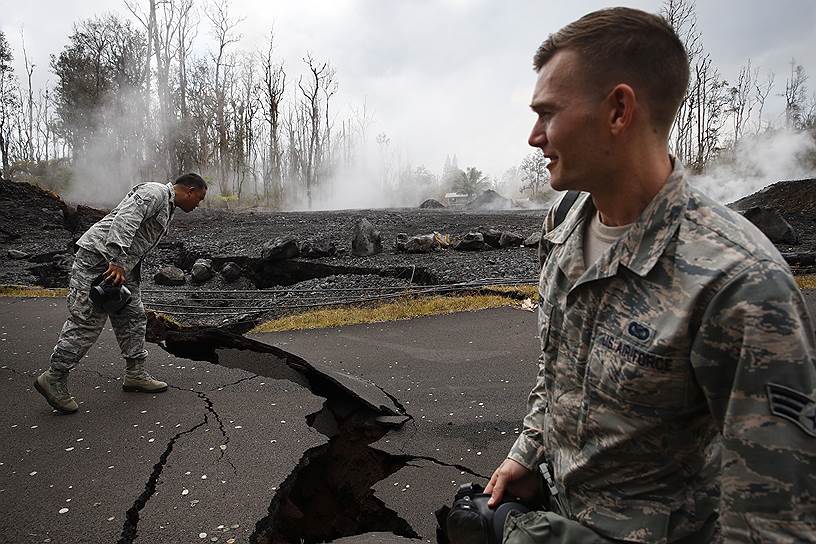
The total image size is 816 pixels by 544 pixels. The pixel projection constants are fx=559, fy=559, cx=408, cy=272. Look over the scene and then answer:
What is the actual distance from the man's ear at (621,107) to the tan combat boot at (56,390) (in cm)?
441

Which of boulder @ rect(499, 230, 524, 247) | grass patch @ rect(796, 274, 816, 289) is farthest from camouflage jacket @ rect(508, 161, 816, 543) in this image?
boulder @ rect(499, 230, 524, 247)

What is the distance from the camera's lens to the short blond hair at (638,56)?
1132mm

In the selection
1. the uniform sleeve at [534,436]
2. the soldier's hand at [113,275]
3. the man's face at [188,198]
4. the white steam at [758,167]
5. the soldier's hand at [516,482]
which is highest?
the white steam at [758,167]

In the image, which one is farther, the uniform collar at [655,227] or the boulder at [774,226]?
the boulder at [774,226]

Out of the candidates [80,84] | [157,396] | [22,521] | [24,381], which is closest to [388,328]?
[157,396]

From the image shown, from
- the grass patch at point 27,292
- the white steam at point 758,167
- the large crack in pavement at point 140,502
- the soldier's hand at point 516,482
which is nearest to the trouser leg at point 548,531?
the soldier's hand at point 516,482

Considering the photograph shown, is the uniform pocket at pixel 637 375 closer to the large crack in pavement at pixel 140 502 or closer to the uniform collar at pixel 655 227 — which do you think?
the uniform collar at pixel 655 227

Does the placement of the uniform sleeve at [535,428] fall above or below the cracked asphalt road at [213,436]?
above

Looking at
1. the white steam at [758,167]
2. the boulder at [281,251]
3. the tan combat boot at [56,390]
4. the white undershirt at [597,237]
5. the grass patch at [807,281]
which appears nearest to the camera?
the white undershirt at [597,237]

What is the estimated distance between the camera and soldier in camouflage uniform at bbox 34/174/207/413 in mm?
4184

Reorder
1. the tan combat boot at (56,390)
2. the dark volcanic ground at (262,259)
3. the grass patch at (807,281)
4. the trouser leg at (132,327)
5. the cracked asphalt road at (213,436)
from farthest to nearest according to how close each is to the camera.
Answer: the dark volcanic ground at (262,259) → the grass patch at (807,281) → the trouser leg at (132,327) → the tan combat boot at (56,390) → the cracked asphalt road at (213,436)

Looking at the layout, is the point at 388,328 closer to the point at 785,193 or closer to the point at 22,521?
the point at 22,521

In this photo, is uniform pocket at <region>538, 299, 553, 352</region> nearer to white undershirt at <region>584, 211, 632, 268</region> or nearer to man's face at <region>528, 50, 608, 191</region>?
white undershirt at <region>584, 211, 632, 268</region>

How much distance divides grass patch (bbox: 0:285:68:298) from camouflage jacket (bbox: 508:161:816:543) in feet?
32.6
